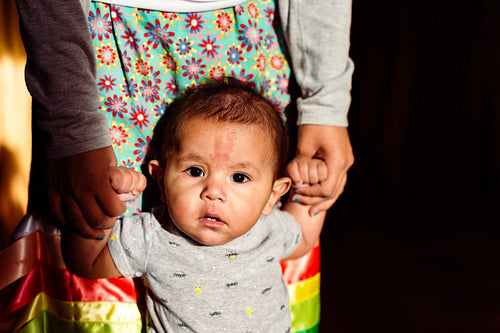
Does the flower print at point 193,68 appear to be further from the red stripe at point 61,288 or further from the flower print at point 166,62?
the red stripe at point 61,288

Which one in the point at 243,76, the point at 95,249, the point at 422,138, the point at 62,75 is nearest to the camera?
the point at 62,75

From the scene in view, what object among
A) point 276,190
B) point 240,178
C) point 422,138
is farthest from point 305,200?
point 422,138

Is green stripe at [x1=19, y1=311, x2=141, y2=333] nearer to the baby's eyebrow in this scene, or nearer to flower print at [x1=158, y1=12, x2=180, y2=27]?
the baby's eyebrow

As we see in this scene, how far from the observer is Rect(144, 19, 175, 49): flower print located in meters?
0.80

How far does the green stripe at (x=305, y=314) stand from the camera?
1.00 m

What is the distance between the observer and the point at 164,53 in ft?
2.75

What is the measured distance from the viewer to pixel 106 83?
2.62 ft

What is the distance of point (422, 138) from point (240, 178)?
5.47ft

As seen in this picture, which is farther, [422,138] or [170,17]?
[422,138]

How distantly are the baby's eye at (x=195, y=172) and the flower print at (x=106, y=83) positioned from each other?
204 mm

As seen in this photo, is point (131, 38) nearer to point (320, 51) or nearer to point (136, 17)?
point (136, 17)

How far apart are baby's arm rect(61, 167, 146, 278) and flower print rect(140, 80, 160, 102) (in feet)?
0.48

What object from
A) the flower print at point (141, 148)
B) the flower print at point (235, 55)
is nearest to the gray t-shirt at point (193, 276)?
the flower print at point (141, 148)

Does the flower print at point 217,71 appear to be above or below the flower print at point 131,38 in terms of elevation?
below
